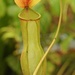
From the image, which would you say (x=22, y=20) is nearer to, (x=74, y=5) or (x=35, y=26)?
(x=35, y=26)

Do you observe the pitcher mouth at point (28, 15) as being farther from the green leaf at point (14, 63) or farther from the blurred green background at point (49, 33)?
the green leaf at point (14, 63)

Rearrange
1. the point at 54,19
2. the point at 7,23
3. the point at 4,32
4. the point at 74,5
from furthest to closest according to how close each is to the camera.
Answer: the point at 7,23 < the point at 4,32 < the point at 54,19 < the point at 74,5

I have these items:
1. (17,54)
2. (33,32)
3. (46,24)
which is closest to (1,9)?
(46,24)

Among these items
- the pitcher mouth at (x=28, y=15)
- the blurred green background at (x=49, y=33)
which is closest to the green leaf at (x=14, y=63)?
the blurred green background at (x=49, y=33)

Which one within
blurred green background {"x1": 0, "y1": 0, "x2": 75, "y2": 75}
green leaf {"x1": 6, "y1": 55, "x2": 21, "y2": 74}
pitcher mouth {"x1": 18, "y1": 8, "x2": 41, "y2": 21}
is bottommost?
green leaf {"x1": 6, "y1": 55, "x2": 21, "y2": 74}

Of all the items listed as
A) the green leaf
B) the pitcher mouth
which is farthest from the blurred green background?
the pitcher mouth

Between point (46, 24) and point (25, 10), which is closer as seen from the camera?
point (25, 10)

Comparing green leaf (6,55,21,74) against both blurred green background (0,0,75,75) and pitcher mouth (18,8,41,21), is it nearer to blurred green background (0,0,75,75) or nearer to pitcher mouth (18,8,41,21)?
blurred green background (0,0,75,75)

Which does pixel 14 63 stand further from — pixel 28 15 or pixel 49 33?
pixel 28 15
